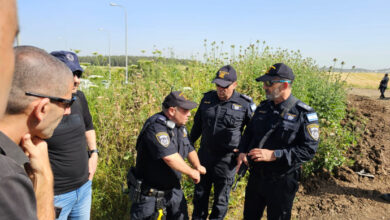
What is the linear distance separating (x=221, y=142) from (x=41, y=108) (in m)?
2.50

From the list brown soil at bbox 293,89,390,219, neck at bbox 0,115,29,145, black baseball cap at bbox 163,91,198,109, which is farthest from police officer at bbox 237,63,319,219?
neck at bbox 0,115,29,145

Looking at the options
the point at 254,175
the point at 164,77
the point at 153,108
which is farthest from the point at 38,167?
the point at 164,77

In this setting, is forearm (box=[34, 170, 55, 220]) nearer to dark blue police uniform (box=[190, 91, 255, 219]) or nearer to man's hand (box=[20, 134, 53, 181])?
man's hand (box=[20, 134, 53, 181])

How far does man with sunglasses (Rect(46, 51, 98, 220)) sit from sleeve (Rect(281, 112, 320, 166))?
2.00 metres

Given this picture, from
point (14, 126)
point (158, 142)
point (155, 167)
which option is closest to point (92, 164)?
point (155, 167)

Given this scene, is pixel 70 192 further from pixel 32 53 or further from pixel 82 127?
pixel 32 53

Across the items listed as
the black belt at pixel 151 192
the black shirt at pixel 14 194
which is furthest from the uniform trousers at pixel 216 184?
the black shirt at pixel 14 194

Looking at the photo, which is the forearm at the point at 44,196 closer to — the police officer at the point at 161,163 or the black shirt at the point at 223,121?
the police officer at the point at 161,163

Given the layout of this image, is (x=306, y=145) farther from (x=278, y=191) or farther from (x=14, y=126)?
(x=14, y=126)

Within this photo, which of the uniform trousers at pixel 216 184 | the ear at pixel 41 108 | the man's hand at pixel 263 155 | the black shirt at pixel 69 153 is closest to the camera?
the ear at pixel 41 108

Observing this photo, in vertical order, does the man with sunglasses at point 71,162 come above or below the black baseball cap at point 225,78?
below

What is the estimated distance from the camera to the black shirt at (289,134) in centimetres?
257

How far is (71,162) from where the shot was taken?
223cm

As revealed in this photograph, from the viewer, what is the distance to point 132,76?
5.73 meters
